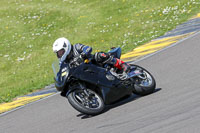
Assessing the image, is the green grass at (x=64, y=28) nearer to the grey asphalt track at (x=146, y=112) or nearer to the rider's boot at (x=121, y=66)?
the grey asphalt track at (x=146, y=112)

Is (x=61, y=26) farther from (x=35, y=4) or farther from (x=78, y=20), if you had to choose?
(x=35, y=4)

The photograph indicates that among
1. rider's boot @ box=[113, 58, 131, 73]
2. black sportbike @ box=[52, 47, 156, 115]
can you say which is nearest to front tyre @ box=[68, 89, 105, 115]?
black sportbike @ box=[52, 47, 156, 115]

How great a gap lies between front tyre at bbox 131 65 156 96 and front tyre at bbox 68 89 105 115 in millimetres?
889

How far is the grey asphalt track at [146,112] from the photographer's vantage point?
226 inches

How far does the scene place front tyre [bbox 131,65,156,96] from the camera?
7.87 m

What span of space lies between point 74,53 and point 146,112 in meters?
1.87

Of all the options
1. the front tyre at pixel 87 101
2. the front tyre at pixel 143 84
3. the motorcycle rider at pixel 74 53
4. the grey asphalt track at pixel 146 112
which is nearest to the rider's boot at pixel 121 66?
the motorcycle rider at pixel 74 53

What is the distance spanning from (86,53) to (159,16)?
13.0 metres

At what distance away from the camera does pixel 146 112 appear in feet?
21.4

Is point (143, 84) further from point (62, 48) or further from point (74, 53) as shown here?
point (62, 48)

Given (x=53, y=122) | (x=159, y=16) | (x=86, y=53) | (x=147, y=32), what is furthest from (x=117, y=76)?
(x=159, y=16)

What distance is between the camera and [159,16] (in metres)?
19.8

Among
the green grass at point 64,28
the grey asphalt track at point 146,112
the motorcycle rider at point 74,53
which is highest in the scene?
the motorcycle rider at point 74,53

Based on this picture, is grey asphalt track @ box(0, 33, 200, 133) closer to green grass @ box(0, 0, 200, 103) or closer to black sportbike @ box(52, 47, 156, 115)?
black sportbike @ box(52, 47, 156, 115)
